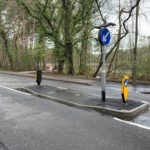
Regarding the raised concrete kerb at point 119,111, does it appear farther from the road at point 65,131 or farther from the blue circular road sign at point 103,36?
the blue circular road sign at point 103,36

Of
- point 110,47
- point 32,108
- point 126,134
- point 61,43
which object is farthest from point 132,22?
point 126,134

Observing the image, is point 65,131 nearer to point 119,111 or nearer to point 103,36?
point 119,111

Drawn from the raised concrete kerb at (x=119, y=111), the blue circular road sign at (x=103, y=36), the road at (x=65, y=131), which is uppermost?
the blue circular road sign at (x=103, y=36)

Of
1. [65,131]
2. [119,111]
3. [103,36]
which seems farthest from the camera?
[103,36]

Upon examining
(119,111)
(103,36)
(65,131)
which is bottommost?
(65,131)

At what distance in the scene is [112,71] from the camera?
69.8 feet

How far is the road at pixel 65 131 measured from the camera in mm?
4906

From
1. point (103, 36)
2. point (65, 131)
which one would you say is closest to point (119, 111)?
point (65, 131)

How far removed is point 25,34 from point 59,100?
25.2 meters

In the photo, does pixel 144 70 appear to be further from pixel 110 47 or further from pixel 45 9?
pixel 45 9

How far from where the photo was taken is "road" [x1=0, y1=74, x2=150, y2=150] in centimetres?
491

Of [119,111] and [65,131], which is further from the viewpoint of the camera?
[119,111]

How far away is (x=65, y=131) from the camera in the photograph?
5.77 meters

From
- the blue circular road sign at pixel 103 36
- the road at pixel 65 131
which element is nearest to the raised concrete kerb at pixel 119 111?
the road at pixel 65 131
